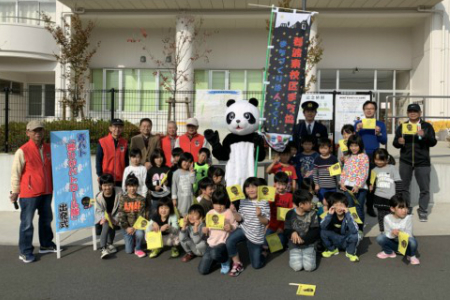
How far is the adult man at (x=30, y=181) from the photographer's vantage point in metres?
4.90

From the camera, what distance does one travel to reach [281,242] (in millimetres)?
5117

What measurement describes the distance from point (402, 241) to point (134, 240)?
339 centimetres

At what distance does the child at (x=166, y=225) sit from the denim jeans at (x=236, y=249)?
2.79 ft

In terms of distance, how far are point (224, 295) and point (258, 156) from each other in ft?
7.60

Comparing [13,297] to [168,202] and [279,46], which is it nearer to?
[168,202]

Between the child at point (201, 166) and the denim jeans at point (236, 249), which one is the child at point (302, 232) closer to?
the denim jeans at point (236, 249)

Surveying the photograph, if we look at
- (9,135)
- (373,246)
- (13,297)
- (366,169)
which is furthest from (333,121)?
(9,135)

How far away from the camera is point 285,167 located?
5.51 metres

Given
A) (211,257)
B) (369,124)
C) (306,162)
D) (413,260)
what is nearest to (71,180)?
(211,257)

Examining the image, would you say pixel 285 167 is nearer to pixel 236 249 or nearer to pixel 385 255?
pixel 236 249

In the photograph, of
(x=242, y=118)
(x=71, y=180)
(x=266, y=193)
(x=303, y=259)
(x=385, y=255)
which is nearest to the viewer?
(x=303, y=259)

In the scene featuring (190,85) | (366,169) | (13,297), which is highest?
(190,85)

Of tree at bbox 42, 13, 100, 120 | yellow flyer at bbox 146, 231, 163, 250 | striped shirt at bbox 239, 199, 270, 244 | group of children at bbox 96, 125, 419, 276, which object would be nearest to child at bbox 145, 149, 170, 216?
group of children at bbox 96, 125, 419, 276

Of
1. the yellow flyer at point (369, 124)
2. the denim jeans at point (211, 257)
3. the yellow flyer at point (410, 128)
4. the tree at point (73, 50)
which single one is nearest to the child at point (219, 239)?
the denim jeans at point (211, 257)
